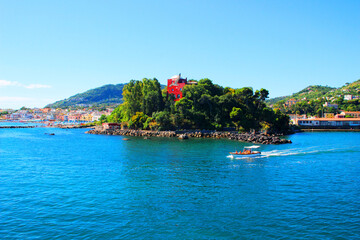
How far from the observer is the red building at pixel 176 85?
92.4m

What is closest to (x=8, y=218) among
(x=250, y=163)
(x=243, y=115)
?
(x=250, y=163)

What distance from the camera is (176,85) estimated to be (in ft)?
306

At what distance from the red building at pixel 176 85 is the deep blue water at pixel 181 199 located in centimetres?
5487

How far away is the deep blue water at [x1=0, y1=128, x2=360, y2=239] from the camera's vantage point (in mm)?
17672

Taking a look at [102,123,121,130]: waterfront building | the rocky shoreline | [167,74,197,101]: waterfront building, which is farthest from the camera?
[102,123,121,130]: waterfront building

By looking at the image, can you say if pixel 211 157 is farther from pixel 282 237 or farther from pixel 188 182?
pixel 282 237

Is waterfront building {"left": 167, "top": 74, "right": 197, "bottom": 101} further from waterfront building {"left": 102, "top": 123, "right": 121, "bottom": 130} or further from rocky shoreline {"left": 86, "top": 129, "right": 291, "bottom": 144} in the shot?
waterfront building {"left": 102, "top": 123, "right": 121, "bottom": 130}

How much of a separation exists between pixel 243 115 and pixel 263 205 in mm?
65730

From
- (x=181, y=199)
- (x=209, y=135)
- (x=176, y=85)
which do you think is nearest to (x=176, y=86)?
(x=176, y=85)

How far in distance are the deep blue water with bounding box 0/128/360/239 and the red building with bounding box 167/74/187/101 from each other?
54867 millimetres

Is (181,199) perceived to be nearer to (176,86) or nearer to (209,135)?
(209,135)

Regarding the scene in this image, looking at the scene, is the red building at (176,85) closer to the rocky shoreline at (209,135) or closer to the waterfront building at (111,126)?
the rocky shoreline at (209,135)

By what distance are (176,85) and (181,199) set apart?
72.3 metres

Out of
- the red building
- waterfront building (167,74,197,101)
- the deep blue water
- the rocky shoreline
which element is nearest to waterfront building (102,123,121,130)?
the rocky shoreline
